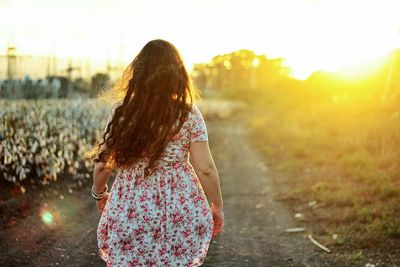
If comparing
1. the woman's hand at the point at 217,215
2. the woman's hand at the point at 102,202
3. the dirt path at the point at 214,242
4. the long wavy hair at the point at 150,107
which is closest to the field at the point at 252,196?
the dirt path at the point at 214,242

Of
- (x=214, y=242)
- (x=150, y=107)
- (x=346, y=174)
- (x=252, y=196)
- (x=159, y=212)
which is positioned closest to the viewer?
(x=150, y=107)

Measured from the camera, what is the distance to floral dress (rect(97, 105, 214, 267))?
2611mm

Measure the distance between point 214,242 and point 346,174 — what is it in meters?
4.41

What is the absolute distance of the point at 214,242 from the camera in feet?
17.4

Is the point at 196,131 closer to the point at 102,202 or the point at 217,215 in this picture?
the point at 217,215

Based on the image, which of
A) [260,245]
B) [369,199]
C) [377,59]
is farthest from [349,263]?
[377,59]

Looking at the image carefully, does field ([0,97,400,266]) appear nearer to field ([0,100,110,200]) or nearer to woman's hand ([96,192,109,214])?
field ([0,100,110,200])

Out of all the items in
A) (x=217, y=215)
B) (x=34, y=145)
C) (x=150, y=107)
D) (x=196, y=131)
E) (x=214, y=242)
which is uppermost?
(x=150, y=107)

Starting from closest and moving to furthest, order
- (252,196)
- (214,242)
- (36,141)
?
(214,242), (36,141), (252,196)

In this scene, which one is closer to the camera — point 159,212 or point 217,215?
point 159,212

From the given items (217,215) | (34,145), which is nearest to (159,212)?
(217,215)

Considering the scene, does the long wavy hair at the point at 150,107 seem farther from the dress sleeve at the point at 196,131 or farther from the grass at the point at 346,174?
the grass at the point at 346,174

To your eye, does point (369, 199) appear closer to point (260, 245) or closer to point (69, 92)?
point (260, 245)

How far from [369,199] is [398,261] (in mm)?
2136
